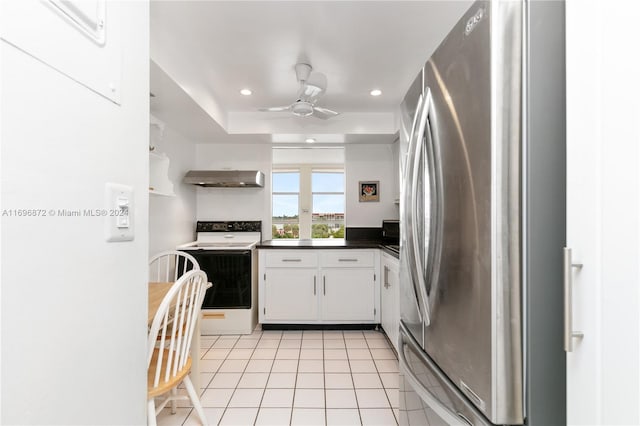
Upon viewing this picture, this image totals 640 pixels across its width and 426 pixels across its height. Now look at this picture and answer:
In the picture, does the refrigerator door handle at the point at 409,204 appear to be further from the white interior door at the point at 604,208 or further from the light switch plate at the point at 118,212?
the light switch plate at the point at 118,212

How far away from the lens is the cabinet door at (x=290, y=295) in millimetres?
3146

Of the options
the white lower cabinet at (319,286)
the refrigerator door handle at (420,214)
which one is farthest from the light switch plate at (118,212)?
the white lower cabinet at (319,286)

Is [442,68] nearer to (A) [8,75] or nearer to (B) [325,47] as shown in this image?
(A) [8,75]

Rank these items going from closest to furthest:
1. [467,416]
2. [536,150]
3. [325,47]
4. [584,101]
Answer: [584,101], [536,150], [467,416], [325,47]

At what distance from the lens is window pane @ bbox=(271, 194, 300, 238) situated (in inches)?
245

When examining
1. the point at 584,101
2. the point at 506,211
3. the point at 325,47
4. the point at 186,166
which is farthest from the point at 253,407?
the point at 186,166

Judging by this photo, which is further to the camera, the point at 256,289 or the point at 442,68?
the point at 256,289

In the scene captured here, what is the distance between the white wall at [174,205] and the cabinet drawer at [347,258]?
1.58 metres

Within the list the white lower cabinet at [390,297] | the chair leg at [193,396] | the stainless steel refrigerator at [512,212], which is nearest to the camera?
the stainless steel refrigerator at [512,212]

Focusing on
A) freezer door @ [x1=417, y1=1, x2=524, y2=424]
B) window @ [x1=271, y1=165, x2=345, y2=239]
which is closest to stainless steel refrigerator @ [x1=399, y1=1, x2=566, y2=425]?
freezer door @ [x1=417, y1=1, x2=524, y2=424]

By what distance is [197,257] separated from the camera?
9.95 feet

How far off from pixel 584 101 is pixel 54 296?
1.11 metres

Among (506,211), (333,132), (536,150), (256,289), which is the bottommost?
(256,289)

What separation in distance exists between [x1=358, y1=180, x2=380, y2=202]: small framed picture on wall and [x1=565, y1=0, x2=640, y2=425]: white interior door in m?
3.19
